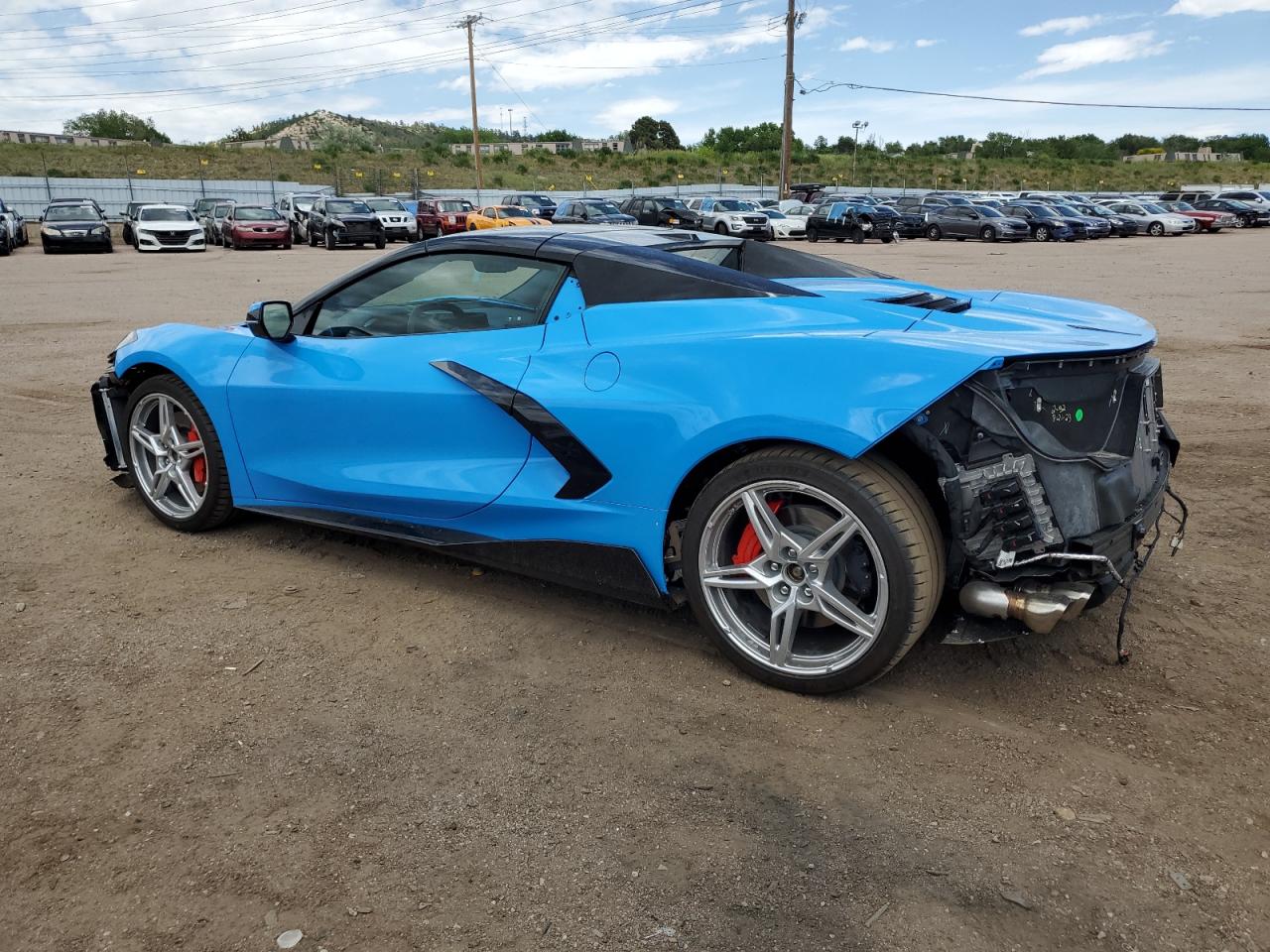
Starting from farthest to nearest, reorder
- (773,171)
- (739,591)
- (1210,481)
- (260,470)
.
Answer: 1. (773,171)
2. (1210,481)
3. (260,470)
4. (739,591)

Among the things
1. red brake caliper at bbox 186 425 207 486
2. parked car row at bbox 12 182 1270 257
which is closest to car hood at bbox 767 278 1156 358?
red brake caliper at bbox 186 425 207 486

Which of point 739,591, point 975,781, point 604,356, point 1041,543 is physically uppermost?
point 604,356

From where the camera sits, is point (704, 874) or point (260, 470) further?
point (260, 470)

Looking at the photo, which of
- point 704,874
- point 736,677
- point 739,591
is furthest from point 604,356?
point 704,874

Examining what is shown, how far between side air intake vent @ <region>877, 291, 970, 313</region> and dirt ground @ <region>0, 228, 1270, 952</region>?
1.20 metres

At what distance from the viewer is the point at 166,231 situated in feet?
90.6

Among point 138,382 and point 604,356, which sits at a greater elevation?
point 604,356

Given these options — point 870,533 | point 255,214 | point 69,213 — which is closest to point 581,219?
point 255,214

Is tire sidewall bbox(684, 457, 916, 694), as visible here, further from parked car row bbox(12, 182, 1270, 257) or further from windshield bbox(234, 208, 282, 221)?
windshield bbox(234, 208, 282, 221)

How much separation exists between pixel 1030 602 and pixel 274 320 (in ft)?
10.2

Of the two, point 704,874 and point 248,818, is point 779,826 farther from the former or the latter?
point 248,818

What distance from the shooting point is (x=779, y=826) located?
2.49 metres

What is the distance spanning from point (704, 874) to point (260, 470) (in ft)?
9.27

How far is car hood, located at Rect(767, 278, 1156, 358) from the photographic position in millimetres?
2830
